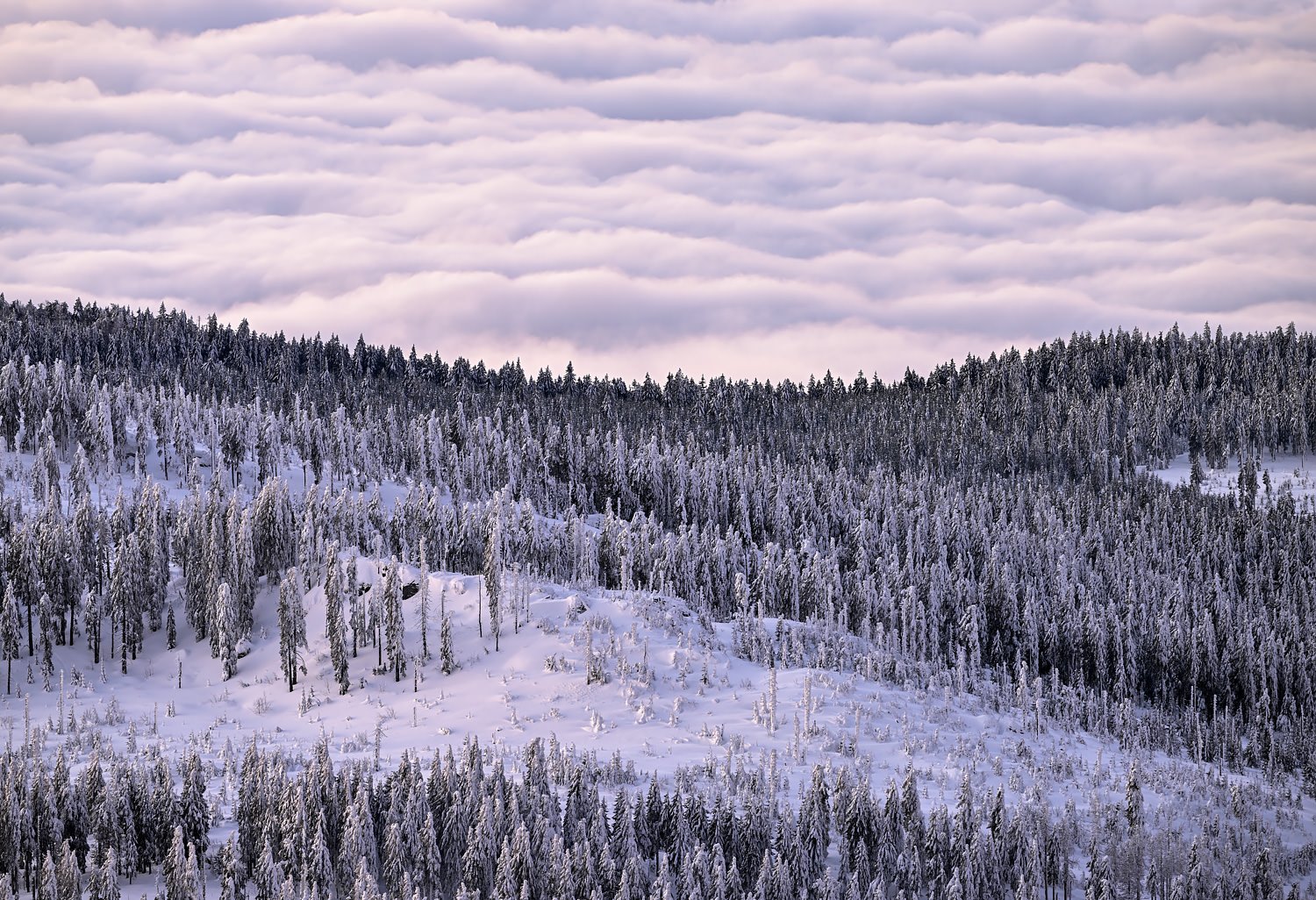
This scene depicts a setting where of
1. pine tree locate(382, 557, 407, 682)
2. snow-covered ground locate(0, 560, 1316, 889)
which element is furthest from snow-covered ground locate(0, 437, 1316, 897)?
pine tree locate(382, 557, 407, 682)

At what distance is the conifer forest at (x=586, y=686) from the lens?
6850cm

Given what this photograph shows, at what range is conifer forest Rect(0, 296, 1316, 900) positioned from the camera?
68.5 metres

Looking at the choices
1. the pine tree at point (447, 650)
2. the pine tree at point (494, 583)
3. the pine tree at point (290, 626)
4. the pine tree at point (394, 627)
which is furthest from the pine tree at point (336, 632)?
the pine tree at point (494, 583)

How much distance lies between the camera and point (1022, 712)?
104 m

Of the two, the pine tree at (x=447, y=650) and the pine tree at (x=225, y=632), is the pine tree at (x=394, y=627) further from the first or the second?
the pine tree at (x=225, y=632)

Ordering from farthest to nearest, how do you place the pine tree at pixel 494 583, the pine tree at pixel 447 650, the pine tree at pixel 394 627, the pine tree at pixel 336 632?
the pine tree at pixel 494 583
the pine tree at pixel 394 627
the pine tree at pixel 447 650
the pine tree at pixel 336 632

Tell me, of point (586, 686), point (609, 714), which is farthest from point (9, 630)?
point (609, 714)

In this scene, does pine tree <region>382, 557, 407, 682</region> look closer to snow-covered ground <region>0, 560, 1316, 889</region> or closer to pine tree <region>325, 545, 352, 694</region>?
snow-covered ground <region>0, 560, 1316, 889</region>

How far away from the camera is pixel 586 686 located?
9706 cm

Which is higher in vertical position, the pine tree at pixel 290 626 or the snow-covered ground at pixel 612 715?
the pine tree at pixel 290 626

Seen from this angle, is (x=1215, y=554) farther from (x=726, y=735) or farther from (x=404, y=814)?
(x=404, y=814)

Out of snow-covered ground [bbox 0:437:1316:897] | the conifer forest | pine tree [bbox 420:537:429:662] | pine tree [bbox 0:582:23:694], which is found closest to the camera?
the conifer forest

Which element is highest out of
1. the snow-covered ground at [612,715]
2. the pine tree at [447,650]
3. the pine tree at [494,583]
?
the pine tree at [494,583]

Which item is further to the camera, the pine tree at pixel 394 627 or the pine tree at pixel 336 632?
the pine tree at pixel 394 627
